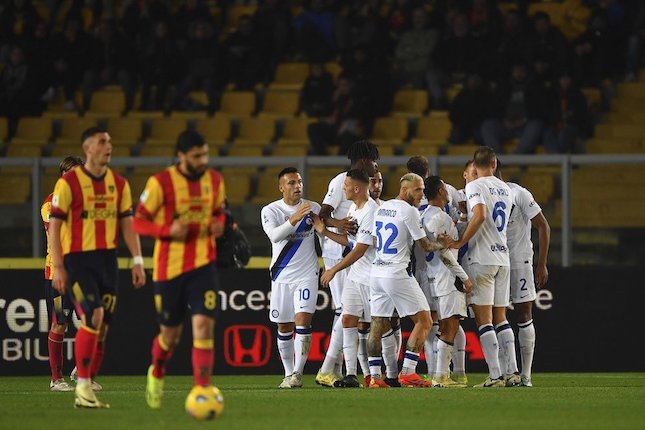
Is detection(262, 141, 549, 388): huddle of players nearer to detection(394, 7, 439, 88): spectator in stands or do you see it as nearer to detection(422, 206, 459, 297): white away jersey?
detection(422, 206, 459, 297): white away jersey

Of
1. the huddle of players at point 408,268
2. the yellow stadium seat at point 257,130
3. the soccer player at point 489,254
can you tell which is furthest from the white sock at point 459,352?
the yellow stadium seat at point 257,130

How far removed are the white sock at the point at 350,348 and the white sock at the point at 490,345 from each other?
122cm

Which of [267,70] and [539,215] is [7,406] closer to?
[539,215]

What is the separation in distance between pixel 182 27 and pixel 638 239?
31.3ft

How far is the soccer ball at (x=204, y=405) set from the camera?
9633 mm

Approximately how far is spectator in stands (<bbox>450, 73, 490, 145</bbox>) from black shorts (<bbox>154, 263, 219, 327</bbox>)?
1019cm

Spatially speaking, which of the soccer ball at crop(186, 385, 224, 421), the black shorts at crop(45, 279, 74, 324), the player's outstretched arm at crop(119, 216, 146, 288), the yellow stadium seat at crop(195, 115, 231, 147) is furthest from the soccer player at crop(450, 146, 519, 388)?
the yellow stadium seat at crop(195, 115, 231, 147)

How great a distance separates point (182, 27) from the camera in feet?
76.1

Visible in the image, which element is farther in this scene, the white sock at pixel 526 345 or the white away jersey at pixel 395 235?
the white sock at pixel 526 345

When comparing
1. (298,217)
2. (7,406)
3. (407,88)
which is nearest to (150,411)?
(7,406)

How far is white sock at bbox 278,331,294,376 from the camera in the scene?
14.1 meters

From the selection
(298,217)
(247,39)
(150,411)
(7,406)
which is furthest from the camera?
(247,39)

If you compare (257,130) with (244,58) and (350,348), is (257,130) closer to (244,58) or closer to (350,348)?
(244,58)

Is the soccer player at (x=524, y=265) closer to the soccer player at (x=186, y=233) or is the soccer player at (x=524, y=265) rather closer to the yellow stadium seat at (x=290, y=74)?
the soccer player at (x=186, y=233)
